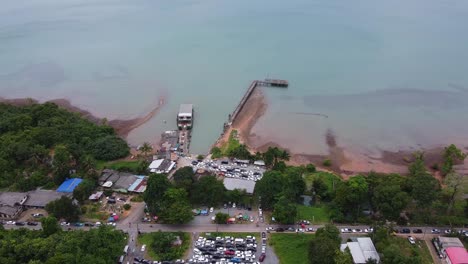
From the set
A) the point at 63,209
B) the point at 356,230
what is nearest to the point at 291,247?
the point at 356,230

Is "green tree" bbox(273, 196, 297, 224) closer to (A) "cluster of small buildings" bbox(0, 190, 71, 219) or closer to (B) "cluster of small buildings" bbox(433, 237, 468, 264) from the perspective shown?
(B) "cluster of small buildings" bbox(433, 237, 468, 264)

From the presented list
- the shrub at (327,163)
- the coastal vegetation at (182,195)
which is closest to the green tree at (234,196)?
the coastal vegetation at (182,195)

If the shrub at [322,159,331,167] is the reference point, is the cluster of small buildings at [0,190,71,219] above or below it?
below

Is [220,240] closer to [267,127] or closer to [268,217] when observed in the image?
[268,217]

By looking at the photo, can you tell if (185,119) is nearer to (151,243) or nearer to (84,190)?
(84,190)

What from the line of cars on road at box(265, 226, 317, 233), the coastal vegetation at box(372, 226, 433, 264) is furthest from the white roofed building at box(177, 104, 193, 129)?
the coastal vegetation at box(372, 226, 433, 264)

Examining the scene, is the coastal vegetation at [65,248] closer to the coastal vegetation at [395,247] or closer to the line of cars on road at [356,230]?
the line of cars on road at [356,230]
